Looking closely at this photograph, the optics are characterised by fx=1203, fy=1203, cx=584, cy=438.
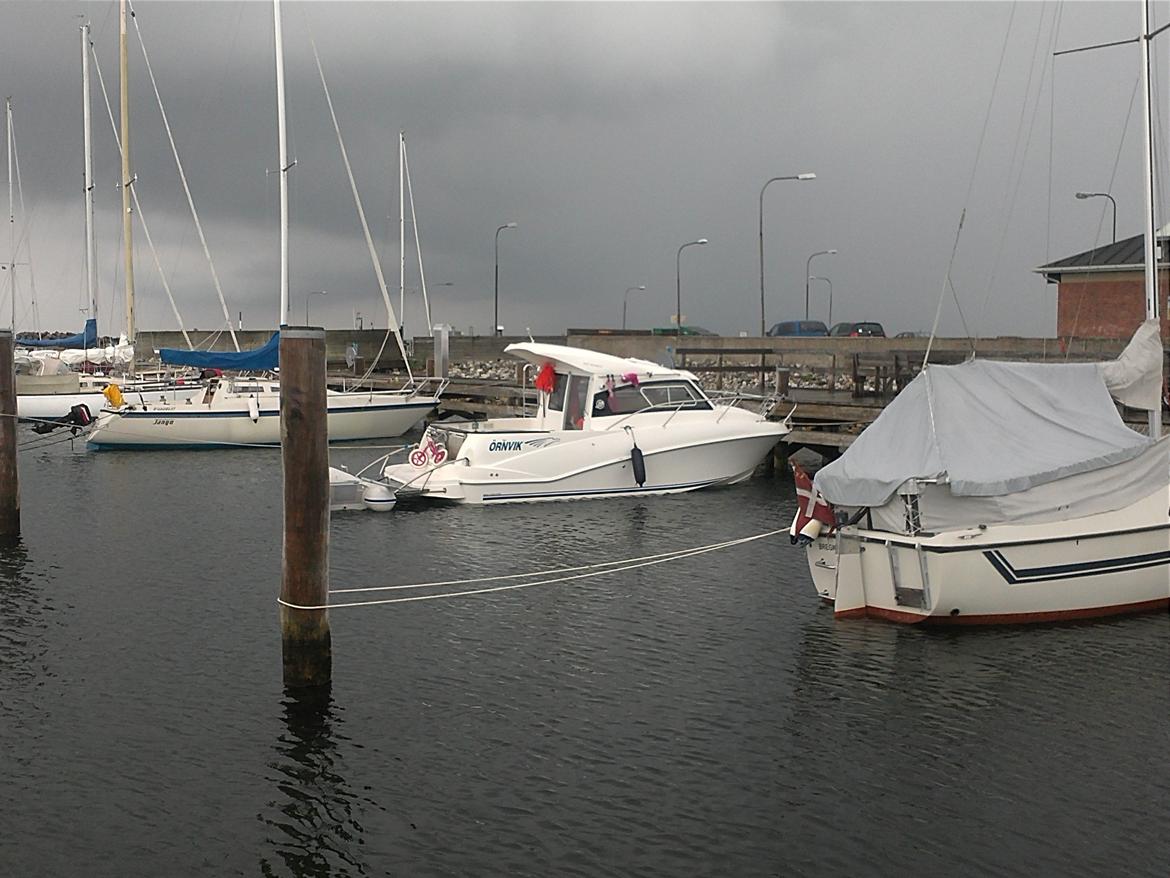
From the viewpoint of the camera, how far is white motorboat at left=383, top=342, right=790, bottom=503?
25891 mm

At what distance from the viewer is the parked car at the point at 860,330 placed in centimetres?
6122

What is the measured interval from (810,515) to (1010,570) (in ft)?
8.25

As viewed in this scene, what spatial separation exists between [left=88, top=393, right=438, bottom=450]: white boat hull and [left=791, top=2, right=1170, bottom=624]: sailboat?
2450 centimetres

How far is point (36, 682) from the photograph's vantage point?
13.3m

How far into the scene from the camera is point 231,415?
38250 mm

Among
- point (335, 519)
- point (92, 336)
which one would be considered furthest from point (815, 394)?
point (92, 336)

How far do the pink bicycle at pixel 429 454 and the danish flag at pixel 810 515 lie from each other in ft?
39.7

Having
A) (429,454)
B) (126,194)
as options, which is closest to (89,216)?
(126,194)

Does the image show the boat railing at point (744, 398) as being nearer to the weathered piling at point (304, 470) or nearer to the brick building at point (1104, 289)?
the weathered piling at point (304, 470)

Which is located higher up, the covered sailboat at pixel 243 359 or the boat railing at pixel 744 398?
the covered sailboat at pixel 243 359

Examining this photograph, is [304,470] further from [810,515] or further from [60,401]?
[60,401]

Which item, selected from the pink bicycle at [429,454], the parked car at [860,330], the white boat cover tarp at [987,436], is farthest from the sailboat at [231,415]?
the parked car at [860,330]

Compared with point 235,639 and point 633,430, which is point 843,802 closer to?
point 235,639

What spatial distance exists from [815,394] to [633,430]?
A: 16.6 metres
